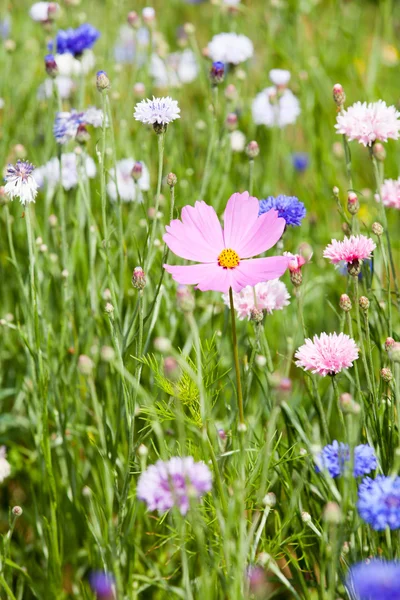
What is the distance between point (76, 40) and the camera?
128cm

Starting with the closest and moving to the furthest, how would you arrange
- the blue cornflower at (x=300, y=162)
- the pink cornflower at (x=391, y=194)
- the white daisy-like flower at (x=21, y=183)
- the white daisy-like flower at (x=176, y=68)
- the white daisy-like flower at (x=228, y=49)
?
the white daisy-like flower at (x=21, y=183) → the pink cornflower at (x=391, y=194) → the white daisy-like flower at (x=228, y=49) → the white daisy-like flower at (x=176, y=68) → the blue cornflower at (x=300, y=162)

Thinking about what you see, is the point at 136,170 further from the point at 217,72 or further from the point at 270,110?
the point at 270,110

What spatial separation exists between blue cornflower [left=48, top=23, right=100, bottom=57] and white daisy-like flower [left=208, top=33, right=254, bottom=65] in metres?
0.29

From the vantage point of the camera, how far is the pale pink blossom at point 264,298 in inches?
35.0

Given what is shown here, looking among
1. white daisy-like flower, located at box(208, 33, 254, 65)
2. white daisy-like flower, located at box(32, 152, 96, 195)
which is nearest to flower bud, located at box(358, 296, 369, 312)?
white daisy-like flower, located at box(32, 152, 96, 195)

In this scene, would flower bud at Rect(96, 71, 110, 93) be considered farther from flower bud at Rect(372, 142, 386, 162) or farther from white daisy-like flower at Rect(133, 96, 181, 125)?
flower bud at Rect(372, 142, 386, 162)

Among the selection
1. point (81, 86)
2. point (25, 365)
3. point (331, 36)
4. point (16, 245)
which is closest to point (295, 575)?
point (25, 365)

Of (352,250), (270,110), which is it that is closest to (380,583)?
(352,250)

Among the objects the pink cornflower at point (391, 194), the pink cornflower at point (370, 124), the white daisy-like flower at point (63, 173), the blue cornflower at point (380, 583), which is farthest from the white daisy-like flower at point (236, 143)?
the blue cornflower at point (380, 583)

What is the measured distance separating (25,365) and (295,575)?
64 cm

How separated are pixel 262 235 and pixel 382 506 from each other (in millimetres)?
341

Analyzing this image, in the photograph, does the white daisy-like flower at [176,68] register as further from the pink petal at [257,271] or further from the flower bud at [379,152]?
the pink petal at [257,271]

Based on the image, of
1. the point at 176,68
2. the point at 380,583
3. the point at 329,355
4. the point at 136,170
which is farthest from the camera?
the point at 176,68

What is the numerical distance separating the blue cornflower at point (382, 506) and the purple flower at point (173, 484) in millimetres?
142
